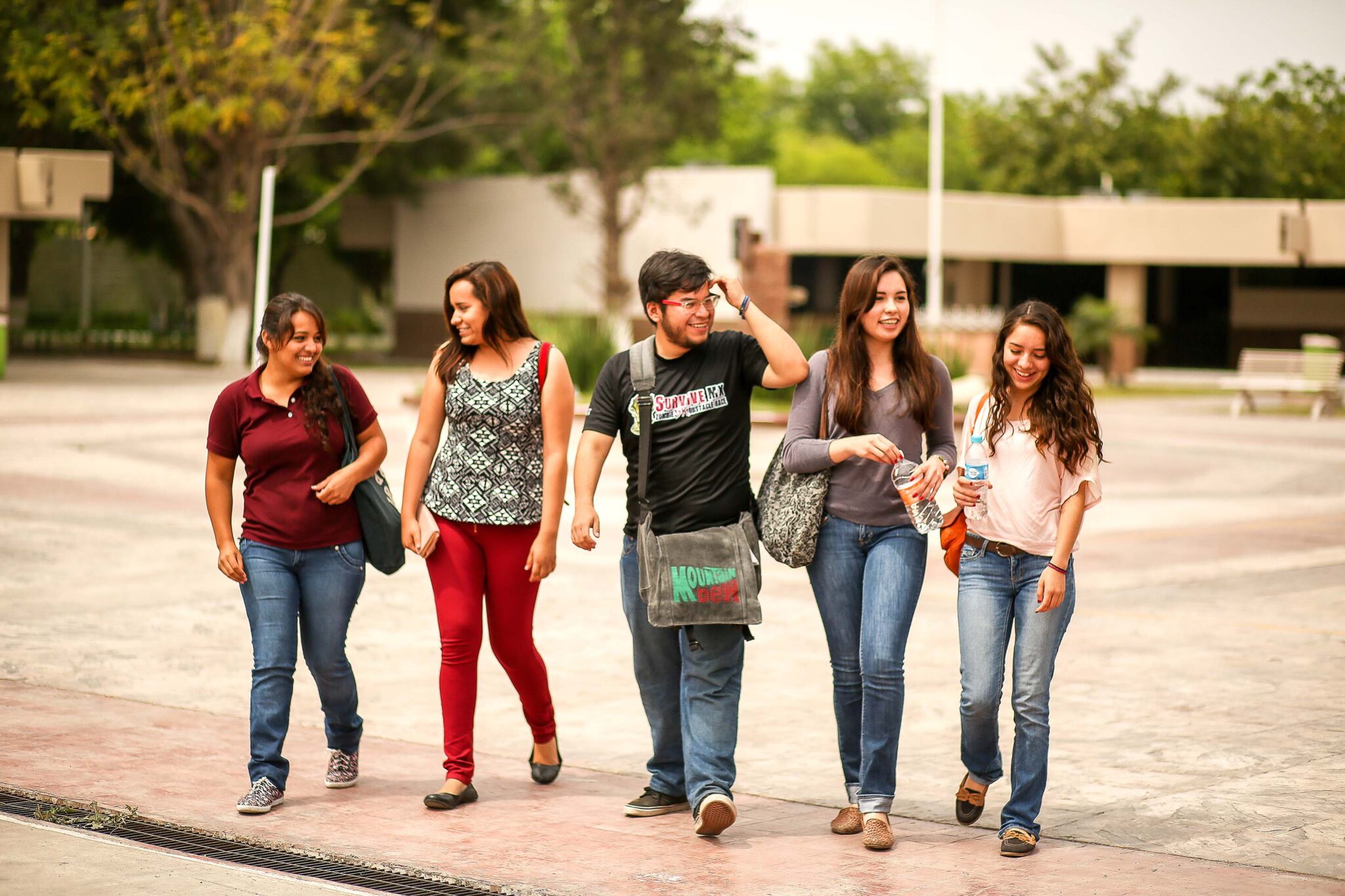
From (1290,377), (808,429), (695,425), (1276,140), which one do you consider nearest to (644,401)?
(695,425)

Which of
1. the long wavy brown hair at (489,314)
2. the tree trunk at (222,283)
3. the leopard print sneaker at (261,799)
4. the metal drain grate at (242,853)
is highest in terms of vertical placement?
the tree trunk at (222,283)

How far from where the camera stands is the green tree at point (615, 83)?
4159 centimetres

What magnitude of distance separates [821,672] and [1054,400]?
10.2 feet

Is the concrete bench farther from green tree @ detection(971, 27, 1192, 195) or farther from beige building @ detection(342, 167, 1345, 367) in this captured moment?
green tree @ detection(971, 27, 1192, 195)

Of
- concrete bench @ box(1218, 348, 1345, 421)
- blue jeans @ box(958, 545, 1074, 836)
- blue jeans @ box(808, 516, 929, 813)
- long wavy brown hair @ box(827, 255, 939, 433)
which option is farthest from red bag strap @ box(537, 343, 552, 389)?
concrete bench @ box(1218, 348, 1345, 421)

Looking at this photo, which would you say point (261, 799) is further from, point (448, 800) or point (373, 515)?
point (373, 515)

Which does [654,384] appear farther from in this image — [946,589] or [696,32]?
[696,32]

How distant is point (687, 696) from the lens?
5391 millimetres

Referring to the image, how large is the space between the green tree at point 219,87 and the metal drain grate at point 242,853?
Answer: 29.7 m

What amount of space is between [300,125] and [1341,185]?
27.1m

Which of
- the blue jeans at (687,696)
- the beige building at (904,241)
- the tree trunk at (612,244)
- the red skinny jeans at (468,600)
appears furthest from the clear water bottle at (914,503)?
Result: the tree trunk at (612,244)

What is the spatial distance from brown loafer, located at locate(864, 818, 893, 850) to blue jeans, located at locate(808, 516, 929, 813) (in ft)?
0.15

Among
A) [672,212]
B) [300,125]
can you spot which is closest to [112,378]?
[300,125]

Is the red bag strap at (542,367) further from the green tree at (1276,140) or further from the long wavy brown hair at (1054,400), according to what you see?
the green tree at (1276,140)
